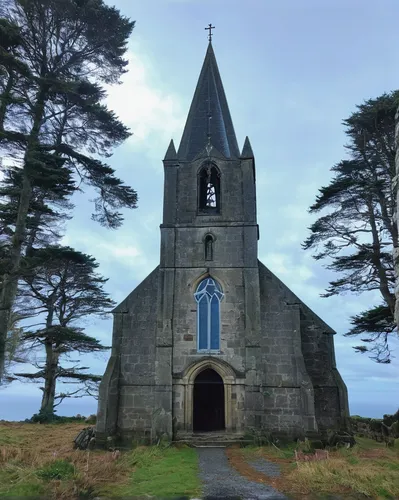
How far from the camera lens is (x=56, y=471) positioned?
32.2ft

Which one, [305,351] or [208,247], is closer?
[305,351]

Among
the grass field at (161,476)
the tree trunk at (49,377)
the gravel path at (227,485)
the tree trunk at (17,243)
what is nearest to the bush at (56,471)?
the grass field at (161,476)

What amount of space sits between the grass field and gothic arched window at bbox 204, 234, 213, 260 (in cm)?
813

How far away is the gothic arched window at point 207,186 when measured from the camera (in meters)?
20.9

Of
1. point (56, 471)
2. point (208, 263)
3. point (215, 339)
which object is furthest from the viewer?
point (208, 263)

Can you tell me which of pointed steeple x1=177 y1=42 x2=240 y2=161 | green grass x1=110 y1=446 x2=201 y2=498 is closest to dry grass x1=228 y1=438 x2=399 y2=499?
green grass x1=110 y1=446 x2=201 y2=498

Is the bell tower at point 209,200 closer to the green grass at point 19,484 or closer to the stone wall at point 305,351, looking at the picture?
the stone wall at point 305,351

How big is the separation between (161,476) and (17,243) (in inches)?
400

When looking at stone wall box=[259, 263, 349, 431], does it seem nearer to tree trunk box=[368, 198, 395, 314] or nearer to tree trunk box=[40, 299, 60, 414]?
tree trunk box=[368, 198, 395, 314]

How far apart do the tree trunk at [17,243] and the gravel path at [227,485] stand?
827cm

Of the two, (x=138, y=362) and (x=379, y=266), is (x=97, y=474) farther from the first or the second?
(x=379, y=266)

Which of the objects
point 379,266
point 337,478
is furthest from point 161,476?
point 379,266

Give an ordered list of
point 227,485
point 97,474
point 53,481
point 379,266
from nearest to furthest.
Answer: point 53,481 → point 227,485 → point 97,474 → point 379,266

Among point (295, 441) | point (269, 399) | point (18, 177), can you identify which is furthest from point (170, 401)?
point (18, 177)
